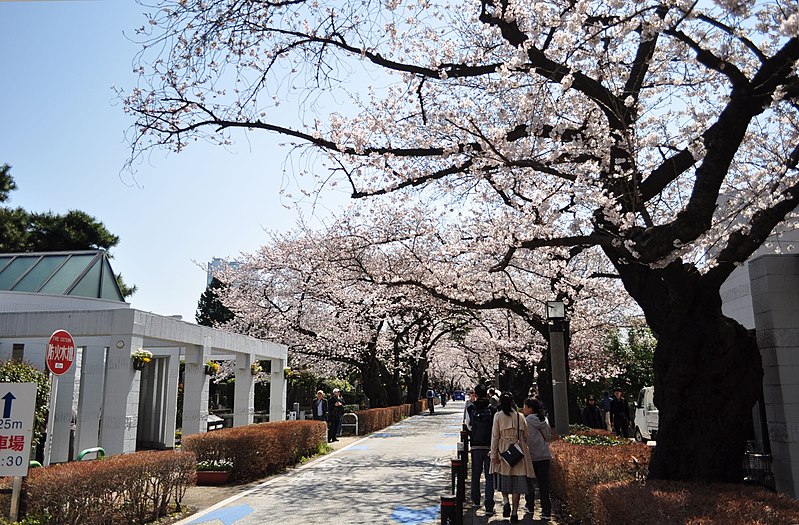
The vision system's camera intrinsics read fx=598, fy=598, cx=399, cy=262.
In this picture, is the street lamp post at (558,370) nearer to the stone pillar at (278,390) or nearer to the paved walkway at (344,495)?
the paved walkway at (344,495)

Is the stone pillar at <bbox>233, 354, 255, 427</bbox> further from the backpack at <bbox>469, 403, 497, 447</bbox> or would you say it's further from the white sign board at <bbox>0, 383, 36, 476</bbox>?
the white sign board at <bbox>0, 383, 36, 476</bbox>

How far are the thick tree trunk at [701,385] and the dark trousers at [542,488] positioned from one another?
2.08 metres

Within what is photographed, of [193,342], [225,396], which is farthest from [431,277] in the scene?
[225,396]

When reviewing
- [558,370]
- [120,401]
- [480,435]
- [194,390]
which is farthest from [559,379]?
[194,390]

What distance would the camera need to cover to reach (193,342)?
14.3 metres

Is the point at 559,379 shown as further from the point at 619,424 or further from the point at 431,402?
the point at 431,402

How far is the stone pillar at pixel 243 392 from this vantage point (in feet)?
58.4

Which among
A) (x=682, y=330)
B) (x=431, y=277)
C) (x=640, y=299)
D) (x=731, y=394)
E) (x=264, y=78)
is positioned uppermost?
(x=264, y=78)

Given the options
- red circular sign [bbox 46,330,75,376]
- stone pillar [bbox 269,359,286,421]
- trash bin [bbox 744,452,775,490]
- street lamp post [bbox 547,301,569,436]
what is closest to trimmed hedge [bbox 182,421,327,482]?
red circular sign [bbox 46,330,75,376]

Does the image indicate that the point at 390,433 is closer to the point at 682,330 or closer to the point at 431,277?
the point at 431,277

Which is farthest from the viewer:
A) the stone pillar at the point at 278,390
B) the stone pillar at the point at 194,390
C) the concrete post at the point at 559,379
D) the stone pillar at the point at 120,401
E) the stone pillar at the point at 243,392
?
the stone pillar at the point at 278,390

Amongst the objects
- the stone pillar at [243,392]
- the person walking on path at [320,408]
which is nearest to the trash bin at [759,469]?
the person walking on path at [320,408]

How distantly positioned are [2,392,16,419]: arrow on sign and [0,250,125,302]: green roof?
502 inches

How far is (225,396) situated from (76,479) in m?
31.2
